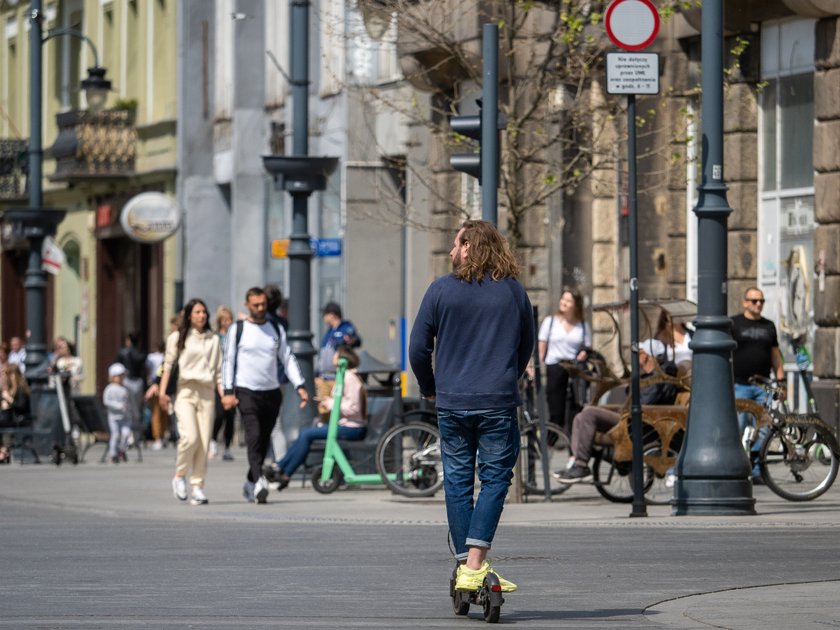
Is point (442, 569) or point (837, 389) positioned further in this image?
point (837, 389)

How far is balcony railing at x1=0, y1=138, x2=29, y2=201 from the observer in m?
48.3

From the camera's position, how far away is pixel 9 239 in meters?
51.2

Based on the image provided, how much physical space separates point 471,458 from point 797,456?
7859 millimetres

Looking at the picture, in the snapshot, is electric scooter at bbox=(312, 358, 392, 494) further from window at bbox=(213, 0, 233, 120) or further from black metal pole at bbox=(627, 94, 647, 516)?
window at bbox=(213, 0, 233, 120)

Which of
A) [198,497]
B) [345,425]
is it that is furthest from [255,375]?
[345,425]

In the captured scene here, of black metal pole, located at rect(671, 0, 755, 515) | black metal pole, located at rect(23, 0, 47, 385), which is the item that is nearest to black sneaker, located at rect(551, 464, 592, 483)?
black metal pole, located at rect(671, 0, 755, 515)

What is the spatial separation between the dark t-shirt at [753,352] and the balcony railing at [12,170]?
30723 millimetres

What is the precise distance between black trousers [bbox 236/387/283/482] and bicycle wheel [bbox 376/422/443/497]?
0.98m

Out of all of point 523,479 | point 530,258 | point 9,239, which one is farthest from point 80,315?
point 523,479

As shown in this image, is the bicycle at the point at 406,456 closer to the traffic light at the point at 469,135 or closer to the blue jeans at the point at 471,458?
the traffic light at the point at 469,135

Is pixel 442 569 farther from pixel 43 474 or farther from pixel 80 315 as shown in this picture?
pixel 80 315

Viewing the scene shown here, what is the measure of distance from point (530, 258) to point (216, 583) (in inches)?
694

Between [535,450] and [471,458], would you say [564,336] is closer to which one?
[535,450]

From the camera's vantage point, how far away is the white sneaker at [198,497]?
1892cm
